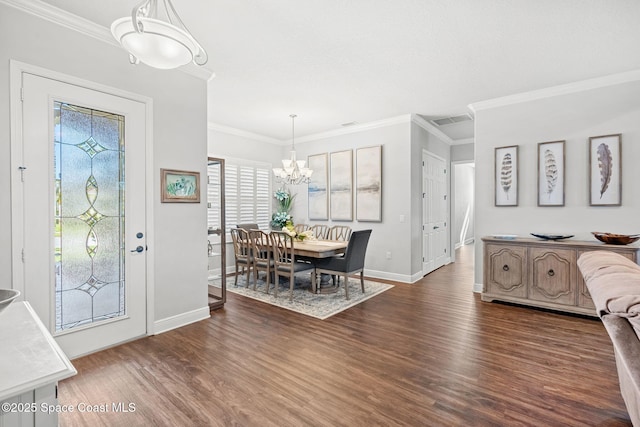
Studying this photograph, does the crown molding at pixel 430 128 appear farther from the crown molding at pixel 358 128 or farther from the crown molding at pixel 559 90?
the crown molding at pixel 559 90

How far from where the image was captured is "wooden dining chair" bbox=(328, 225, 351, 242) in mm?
5761

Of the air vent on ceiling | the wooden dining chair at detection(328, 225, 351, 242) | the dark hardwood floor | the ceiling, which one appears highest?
the air vent on ceiling

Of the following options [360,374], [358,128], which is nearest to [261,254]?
[360,374]

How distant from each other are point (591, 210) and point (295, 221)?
505 centimetres

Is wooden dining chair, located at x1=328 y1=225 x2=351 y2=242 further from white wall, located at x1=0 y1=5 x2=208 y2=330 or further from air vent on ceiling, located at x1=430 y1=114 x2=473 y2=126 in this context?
white wall, located at x1=0 y1=5 x2=208 y2=330

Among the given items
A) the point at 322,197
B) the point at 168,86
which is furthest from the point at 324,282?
the point at 168,86

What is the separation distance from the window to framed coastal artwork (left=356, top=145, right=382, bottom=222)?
2.08 metres

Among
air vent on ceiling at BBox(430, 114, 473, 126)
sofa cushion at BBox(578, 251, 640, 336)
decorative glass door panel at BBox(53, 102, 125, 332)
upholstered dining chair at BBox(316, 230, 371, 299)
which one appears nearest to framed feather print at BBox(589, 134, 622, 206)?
air vent on ceiling at BBox(430, 114, 473, 126)

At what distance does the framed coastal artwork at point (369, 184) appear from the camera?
18.7 ft

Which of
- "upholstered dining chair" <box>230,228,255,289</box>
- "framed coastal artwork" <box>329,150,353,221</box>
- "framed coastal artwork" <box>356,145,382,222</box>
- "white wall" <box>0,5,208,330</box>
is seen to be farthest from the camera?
"framed coastal artwork" <box>329,150,353,221</box>

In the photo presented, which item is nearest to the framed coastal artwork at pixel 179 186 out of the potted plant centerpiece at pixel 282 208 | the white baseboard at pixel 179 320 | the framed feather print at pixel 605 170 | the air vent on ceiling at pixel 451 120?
the white baseboard at pixel 179 320

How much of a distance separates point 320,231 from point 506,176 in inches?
128

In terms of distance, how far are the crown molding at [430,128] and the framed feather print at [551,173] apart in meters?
1.86

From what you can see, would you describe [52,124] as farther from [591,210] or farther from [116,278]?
[591,210]
